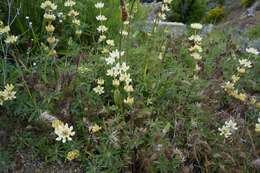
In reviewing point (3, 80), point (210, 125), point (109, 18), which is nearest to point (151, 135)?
point (210, 125)

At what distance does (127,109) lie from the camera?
2.73m

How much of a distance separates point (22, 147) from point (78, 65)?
0.64m

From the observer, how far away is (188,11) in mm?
11500

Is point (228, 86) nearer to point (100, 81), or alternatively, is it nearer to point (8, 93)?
point (100, 81)

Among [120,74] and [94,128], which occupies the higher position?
[120,74]

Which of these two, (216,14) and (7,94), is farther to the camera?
(216,14)

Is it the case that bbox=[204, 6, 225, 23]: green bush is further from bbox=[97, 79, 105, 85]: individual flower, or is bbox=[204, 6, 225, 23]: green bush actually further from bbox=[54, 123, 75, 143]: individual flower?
bbox=[54, 123, 75, 143]: individual flower

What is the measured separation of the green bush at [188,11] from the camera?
1132 cm

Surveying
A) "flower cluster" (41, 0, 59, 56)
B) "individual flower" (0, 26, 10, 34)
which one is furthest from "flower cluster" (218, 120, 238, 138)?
"individual flower" (0, 26, 10, 34)

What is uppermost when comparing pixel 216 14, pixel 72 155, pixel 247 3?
pixel 72 155

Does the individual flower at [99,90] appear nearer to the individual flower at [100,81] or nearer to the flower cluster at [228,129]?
the individual flower at [100,81]

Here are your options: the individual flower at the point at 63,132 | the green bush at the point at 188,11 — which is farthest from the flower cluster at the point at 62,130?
the green bush at the point at 188,11

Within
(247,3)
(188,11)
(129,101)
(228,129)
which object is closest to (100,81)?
(129,101)

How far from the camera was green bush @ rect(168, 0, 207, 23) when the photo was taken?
Result: 11.3m
